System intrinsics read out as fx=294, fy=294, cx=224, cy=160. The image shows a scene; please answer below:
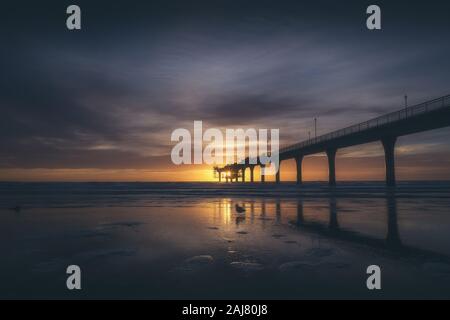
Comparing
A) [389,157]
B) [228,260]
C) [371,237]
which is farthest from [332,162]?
[228,260]

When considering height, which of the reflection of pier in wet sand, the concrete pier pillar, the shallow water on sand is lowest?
the reflection of pier in wet sand

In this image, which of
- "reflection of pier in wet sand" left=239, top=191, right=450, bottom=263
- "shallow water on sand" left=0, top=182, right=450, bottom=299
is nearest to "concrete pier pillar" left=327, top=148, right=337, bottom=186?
"reflection of pier in wet sand" left=239, top=191, right=450, bottom=263

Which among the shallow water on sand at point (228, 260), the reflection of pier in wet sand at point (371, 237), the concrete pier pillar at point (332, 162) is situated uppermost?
the concrete pier pillar at point (332, 162)

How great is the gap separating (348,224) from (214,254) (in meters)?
8.45

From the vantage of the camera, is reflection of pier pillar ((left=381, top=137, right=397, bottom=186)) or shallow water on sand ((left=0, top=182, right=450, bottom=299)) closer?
shallow water on sand ((left=0, top=182, right=450, bottom=299))

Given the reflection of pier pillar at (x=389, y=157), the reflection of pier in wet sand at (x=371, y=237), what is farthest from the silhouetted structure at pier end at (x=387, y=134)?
the reflection of pier in wet sand at (x=371, y=237)

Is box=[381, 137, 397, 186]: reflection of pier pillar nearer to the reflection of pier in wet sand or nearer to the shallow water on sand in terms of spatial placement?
the reflection of pier in wet sand

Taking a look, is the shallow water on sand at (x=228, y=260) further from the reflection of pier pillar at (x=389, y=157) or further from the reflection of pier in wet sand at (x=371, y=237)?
the reflection of pier pillar at (x=389, y=157)

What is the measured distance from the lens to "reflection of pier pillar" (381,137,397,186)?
54406 mm

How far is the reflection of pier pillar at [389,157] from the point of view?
54406 mm

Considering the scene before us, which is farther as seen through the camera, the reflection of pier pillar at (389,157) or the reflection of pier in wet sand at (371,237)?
the reflection of pier pillar at (389,157)

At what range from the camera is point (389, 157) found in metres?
55.0

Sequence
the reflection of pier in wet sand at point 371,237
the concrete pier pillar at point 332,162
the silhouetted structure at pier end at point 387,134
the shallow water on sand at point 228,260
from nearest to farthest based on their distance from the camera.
A: 1. the shallow water on sand at point 228,260
2. the reflection of pier in wet sand at point 371,237
3. the silhouetted structure at pier end at point 387,134
4. the concrete pier pillar at point 332,162

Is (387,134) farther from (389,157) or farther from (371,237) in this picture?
(371,237)
